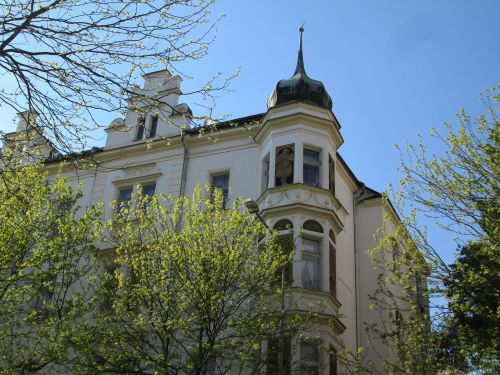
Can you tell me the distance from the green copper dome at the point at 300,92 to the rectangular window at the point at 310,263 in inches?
212

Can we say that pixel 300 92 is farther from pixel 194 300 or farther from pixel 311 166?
pixel 194 300

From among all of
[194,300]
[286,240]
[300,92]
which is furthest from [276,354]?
[300,92]

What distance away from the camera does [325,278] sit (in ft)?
62.5

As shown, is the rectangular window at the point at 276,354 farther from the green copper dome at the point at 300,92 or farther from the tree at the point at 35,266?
the green copper dome at the point at 300,92

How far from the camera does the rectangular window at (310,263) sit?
62.4 feet

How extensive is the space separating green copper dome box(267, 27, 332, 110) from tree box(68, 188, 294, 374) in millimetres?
6750

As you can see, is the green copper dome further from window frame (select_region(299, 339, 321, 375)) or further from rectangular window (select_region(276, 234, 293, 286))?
window frame (select_region(299, 339, 321, 375))

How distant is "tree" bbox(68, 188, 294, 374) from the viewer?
48.4 feet

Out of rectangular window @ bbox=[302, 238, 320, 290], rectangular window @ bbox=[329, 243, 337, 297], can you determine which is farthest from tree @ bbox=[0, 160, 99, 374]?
rectangular window @ bbox=[329, 243, 337, 297]

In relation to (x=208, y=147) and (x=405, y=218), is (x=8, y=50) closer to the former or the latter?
(x=405, y=218)

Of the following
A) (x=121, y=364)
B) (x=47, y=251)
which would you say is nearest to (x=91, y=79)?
(x=121, y=364)

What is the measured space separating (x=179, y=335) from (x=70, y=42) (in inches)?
458

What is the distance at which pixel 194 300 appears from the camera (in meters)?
15.0

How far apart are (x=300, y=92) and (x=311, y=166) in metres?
2.85
